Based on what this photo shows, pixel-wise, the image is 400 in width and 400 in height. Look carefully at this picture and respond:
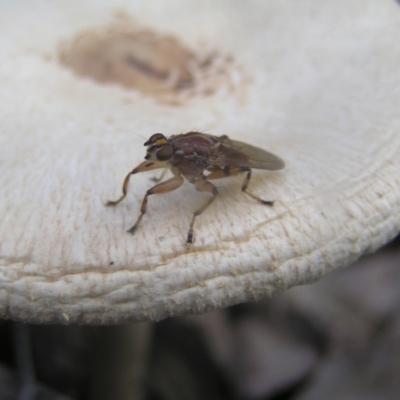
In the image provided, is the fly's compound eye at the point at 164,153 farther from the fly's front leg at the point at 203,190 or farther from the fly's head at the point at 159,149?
the fly's front leg at the point at 203,190

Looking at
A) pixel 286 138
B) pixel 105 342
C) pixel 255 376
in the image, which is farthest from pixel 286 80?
pixel 255 376

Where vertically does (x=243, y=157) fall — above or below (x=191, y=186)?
above

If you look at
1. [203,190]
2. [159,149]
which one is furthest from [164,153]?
Answer: [203,190]

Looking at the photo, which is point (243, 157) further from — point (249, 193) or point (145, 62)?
point (145, 62)

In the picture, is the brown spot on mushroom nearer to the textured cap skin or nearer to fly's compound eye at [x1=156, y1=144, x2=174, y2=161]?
the textured cap skin

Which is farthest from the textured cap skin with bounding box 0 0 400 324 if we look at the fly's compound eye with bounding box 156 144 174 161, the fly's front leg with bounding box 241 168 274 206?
the fly's compound eye with bounding box 156 144 174 161

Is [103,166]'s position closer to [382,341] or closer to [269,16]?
[269,16]
